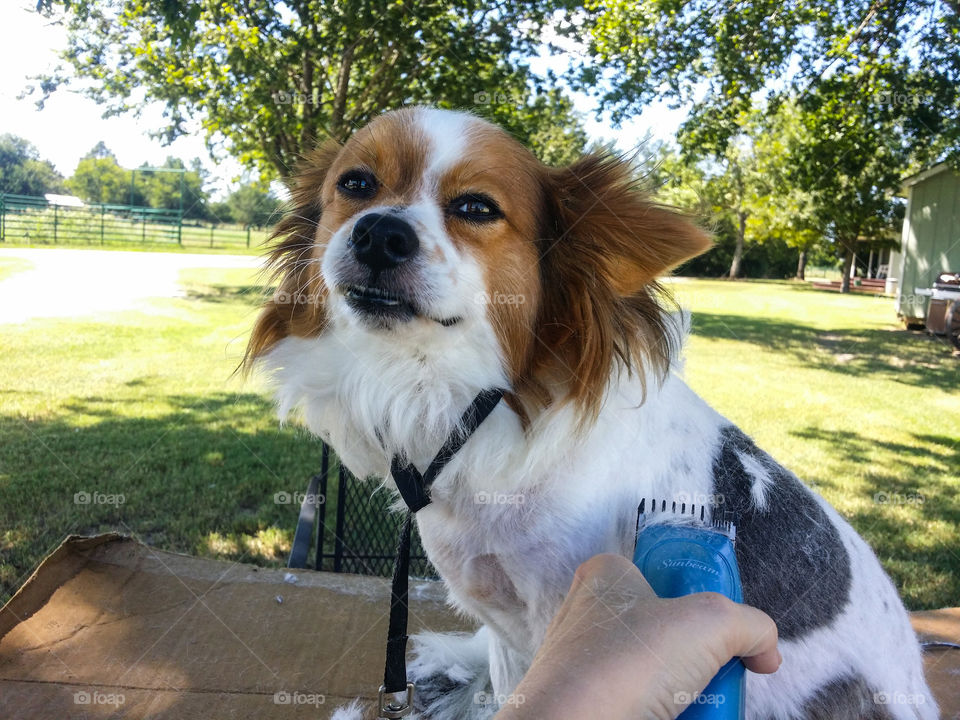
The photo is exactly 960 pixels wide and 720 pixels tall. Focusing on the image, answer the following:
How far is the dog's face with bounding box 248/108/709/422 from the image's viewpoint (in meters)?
1.88

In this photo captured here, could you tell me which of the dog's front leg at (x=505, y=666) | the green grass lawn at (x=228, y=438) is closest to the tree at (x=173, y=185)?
the green grass lawn at (x=228, y=438)

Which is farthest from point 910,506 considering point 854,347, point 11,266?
point 854,347

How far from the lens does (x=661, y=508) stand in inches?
70.3

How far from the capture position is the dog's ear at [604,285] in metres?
2.00

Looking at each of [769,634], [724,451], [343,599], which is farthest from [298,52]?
[769,634]

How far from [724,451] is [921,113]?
8027 mm

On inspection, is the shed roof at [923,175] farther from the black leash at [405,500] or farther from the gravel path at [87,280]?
the black leash at [405,500]

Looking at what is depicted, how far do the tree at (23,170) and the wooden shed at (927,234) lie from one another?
17.1 m

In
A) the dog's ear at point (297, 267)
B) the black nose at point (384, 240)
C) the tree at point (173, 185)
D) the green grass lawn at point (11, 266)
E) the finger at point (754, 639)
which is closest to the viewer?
the finger at point (754, 639)

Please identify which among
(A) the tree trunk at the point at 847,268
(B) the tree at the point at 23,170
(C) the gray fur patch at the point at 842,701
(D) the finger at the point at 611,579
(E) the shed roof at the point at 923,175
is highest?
(E) the shed roof at the point at 923,175

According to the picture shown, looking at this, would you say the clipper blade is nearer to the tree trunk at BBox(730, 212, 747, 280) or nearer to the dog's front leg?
the dog's front leg

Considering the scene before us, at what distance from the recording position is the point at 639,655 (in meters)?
1.15

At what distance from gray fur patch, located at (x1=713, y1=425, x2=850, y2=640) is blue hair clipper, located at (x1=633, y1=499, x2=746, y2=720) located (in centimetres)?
25

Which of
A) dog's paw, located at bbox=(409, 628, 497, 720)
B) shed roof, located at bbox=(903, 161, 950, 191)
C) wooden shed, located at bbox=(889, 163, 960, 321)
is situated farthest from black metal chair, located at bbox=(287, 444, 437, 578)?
shed roof, located at bbox=(903, 161, 950, 191)
